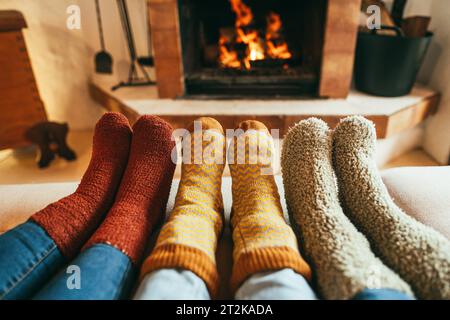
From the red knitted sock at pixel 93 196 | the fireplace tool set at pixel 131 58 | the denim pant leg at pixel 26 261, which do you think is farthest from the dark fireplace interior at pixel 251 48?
the denim pant leg at pixel 26 261

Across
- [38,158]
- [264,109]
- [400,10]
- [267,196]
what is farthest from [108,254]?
[400,10]

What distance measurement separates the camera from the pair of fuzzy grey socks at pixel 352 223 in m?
0.37

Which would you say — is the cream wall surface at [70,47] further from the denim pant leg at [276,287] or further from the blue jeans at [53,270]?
the denim pant leg at [276,287]

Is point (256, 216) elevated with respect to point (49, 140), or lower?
elevated

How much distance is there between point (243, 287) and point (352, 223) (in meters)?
0.20

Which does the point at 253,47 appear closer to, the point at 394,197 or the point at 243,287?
the point at 394,197

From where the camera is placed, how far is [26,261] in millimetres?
415

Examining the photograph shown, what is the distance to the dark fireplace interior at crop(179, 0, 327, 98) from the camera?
1.38 m

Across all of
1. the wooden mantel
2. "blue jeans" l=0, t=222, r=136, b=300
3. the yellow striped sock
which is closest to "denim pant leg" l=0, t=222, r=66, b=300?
"blue jeans" l=0, t=222, r=136, b=300

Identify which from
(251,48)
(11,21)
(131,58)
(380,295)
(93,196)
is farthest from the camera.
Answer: (131,58)

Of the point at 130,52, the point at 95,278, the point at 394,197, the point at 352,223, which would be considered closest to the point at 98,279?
the point at 95,278

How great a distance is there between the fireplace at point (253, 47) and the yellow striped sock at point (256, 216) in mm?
664

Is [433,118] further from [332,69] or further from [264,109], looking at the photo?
[264,109]

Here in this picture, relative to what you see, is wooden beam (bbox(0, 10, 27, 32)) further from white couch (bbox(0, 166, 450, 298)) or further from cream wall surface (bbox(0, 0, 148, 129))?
white couch (bbox(0, 166, 450, 298))
